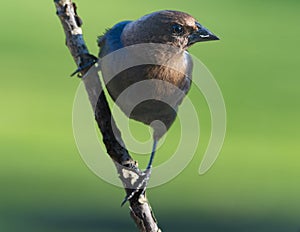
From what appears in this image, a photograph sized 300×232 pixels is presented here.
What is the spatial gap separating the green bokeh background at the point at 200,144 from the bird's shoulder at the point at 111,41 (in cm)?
242

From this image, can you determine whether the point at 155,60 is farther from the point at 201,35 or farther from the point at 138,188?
the point at 138,188

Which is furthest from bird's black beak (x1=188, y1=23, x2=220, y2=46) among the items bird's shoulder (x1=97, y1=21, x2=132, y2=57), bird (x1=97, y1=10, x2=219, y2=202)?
bird's shoulder (x1=97, y1=21, x2=132, y2=57)

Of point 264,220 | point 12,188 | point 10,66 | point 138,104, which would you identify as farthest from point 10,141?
point 138,104

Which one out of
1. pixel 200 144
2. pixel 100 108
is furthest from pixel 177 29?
pixel 200 144

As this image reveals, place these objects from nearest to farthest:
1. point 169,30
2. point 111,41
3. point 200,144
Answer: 1. point 169,30
2. point 111,41
3. point 200,144

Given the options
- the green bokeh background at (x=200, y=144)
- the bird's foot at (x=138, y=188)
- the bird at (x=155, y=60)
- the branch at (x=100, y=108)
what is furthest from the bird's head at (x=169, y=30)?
the green bokeh background at (x=200, y=144)

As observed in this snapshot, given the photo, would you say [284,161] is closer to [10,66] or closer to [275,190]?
[275,190]

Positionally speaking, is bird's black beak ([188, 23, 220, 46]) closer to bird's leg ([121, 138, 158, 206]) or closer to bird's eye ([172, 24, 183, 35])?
bird's eye ([172, 24, 183, 35])

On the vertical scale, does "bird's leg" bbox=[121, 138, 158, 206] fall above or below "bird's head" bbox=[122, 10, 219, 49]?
below

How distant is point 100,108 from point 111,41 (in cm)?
45

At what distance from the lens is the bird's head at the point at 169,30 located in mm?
2633

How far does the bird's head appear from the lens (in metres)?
2.63

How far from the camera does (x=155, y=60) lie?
269 centimetres

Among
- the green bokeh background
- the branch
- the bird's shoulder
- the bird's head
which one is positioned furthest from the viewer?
the green bokeh background
